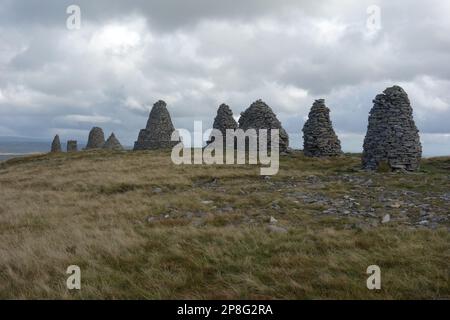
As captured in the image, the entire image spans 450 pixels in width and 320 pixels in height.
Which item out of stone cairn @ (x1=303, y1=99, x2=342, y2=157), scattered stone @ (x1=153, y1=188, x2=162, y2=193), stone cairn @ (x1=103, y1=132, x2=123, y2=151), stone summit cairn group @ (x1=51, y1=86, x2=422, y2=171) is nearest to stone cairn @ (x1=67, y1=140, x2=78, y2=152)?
stone summit cairn group @ (x1=51, y1=86, x2=422, y2=171)

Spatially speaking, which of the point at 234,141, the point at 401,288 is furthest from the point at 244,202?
the point at 234,141

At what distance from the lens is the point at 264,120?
39375 mm

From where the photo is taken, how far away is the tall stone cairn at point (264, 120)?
38.4 m

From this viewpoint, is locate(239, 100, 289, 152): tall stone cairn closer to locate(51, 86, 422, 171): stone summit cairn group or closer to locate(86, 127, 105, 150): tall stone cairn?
locate(51, 86, 422, 171): stone summit cairn group

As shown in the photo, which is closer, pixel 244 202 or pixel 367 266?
pixel 367 266

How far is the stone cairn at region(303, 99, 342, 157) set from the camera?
34812 millimetres

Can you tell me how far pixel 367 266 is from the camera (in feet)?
24.9

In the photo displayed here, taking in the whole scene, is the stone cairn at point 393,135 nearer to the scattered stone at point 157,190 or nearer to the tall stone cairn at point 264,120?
the tall stone cairn at point 264,120

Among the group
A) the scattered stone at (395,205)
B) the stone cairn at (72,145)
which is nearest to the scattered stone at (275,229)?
the scattered stone at (395,205)

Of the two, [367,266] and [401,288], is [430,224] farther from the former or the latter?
[401,288]

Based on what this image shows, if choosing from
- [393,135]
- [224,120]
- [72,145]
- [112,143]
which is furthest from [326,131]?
[72,145]
